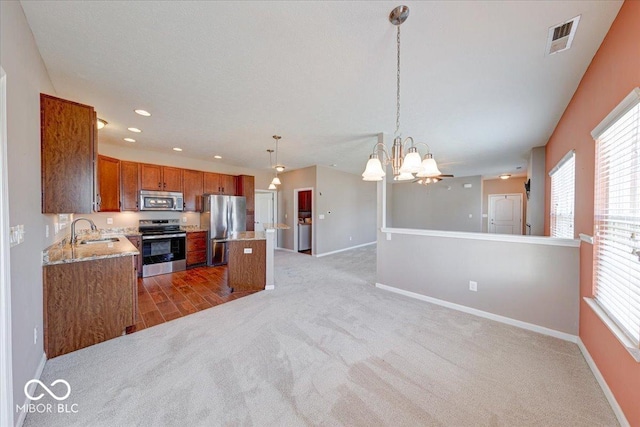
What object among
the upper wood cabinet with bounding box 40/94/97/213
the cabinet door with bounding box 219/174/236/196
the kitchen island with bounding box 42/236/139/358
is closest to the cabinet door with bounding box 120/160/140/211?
the cabinet door with bounding box 219/174/236/196

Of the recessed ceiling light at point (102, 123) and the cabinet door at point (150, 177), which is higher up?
the recessed ceiling light at point (102, 123)

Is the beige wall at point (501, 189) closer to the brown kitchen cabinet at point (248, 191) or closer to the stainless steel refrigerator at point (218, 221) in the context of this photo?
the brown kitchen cabinet at point (248, 191)

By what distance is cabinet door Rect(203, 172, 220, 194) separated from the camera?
5441mm

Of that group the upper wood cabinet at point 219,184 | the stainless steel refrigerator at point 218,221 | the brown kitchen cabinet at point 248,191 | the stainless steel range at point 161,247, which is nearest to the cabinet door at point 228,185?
the upper wood cabinet at point 219,184

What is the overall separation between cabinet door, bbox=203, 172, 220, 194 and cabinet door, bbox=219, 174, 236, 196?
10 cm

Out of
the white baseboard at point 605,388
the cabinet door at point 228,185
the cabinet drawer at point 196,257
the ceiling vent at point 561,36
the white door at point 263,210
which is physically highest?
the ceiling vent at point 561,36

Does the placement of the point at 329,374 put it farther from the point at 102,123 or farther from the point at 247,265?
the point at 102,123

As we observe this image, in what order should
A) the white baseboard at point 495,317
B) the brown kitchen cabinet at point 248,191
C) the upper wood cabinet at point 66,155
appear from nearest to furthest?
the upper wood cabinet at point 66,155, the white baseboard at point 495,317, the brown kitchen cabinet at point 248,191

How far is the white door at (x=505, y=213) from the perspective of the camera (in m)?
8.03

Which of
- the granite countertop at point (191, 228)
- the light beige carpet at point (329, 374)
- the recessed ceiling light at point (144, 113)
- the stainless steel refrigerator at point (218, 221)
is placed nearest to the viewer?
the light beige carpet at point (329, 374)

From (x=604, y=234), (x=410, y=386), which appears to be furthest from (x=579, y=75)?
(x=410, y=386)

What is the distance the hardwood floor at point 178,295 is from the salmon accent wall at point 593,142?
3.64 meters

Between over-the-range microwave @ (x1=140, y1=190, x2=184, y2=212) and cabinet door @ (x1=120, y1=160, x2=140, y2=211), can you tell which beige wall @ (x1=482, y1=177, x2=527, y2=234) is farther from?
cabinet door @ (x1=120, y1=160, x2=140, y2=211)

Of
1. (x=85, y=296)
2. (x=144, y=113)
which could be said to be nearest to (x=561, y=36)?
(x=144, y=113)
